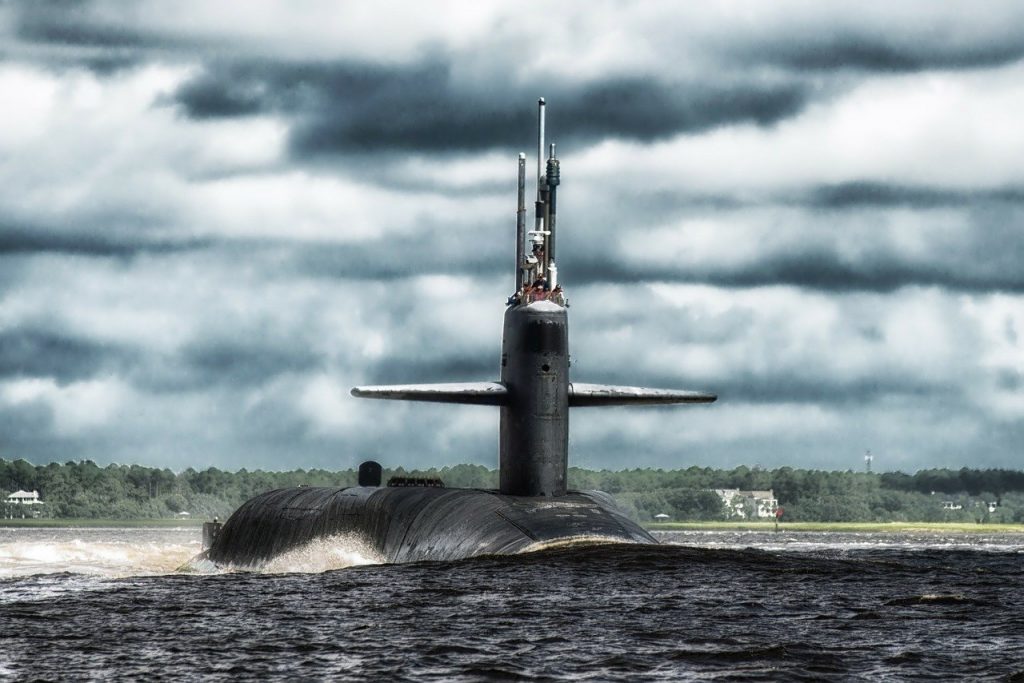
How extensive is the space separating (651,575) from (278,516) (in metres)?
20.5

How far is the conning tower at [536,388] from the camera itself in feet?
132

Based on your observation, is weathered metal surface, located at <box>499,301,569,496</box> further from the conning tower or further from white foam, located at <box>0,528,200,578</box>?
white foam, located at <box>0,528,200,578</box>

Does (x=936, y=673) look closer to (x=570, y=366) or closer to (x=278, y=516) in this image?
(x=570, y=366)

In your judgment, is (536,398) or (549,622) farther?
(536,398)

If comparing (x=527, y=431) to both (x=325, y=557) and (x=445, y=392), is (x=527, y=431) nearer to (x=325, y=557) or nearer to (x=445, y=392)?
(x=445, y=392)

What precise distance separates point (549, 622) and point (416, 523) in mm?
15910

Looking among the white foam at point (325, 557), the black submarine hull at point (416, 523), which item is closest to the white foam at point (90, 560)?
the black submarine hull at point (416, 523)

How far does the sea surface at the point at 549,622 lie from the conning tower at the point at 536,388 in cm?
435

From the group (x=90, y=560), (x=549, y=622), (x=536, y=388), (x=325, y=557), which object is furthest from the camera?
(x=90, y=560)

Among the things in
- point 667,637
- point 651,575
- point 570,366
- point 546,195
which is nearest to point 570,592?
point 651,575

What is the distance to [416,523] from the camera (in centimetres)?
4144

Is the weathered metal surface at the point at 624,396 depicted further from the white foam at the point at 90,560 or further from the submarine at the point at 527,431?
the white foam at the point at 90,560

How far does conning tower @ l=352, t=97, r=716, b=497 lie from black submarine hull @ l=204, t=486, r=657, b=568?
3.15 feet

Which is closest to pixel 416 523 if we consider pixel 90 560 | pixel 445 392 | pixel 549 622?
pixel 445 392
